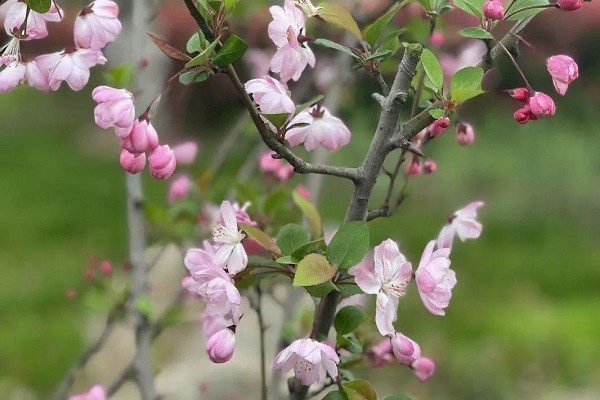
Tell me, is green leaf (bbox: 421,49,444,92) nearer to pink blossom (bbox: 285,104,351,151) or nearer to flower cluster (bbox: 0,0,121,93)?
pink blossom (bbox: 285,104,351,151)

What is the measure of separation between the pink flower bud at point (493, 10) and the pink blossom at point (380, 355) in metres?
0.48

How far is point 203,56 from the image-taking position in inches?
28.8

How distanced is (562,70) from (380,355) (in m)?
0.46

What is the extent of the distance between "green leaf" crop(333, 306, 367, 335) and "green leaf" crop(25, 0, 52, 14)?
453 mm

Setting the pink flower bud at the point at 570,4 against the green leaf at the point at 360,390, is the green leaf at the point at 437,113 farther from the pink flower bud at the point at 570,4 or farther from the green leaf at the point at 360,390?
the green leaf at the point at 360,390

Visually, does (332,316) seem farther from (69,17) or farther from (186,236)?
(69,17)

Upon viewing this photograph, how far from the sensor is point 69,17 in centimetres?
743

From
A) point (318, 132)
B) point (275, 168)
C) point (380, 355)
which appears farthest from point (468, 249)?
point (318, 132)

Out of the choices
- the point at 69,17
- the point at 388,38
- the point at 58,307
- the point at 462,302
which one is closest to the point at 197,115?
the point at 69,17

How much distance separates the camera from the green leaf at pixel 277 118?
812 mm

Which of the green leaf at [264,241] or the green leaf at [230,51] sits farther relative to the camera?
the green leaf at [264,241]

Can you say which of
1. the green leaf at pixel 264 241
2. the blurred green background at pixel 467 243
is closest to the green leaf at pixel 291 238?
the green leaf at pixel 264 241

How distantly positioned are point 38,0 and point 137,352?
875 mm

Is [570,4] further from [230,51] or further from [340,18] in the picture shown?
[230,51]
